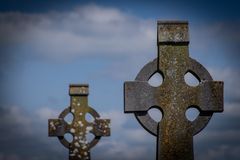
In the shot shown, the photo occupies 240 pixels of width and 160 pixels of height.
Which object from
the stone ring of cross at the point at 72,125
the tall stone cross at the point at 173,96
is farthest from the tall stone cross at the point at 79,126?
the tall stone cross at the point at 173,96

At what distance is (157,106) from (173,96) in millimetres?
316

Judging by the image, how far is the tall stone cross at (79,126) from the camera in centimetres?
1898

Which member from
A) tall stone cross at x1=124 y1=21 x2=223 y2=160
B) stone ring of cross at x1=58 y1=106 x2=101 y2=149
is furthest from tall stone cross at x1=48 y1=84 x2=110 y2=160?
tall stone cross at x1=124 y1=21 x2=223 y2=160

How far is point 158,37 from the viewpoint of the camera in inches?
400

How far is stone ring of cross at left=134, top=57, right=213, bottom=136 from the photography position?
9.95 metres

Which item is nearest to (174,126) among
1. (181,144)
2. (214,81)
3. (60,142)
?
(181,144)

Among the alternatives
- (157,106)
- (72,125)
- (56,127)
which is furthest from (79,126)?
(157,106)

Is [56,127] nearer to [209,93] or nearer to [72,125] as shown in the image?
[72,125]

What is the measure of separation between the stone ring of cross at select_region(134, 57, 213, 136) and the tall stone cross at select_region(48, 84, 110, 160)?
9.05m

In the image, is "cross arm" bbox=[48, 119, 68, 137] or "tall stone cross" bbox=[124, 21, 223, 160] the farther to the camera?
"cross arm" bbox=[48, 119, 68, 137]

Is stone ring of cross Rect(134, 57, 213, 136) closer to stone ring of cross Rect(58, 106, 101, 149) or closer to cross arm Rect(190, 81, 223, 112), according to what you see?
cross arm Rect(190, 81, 223, 112)

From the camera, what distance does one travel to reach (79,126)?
1930 centimetres

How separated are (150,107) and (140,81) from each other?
447 millimetres

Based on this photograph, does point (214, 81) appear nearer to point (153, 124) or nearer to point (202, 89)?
point (202, 89)
